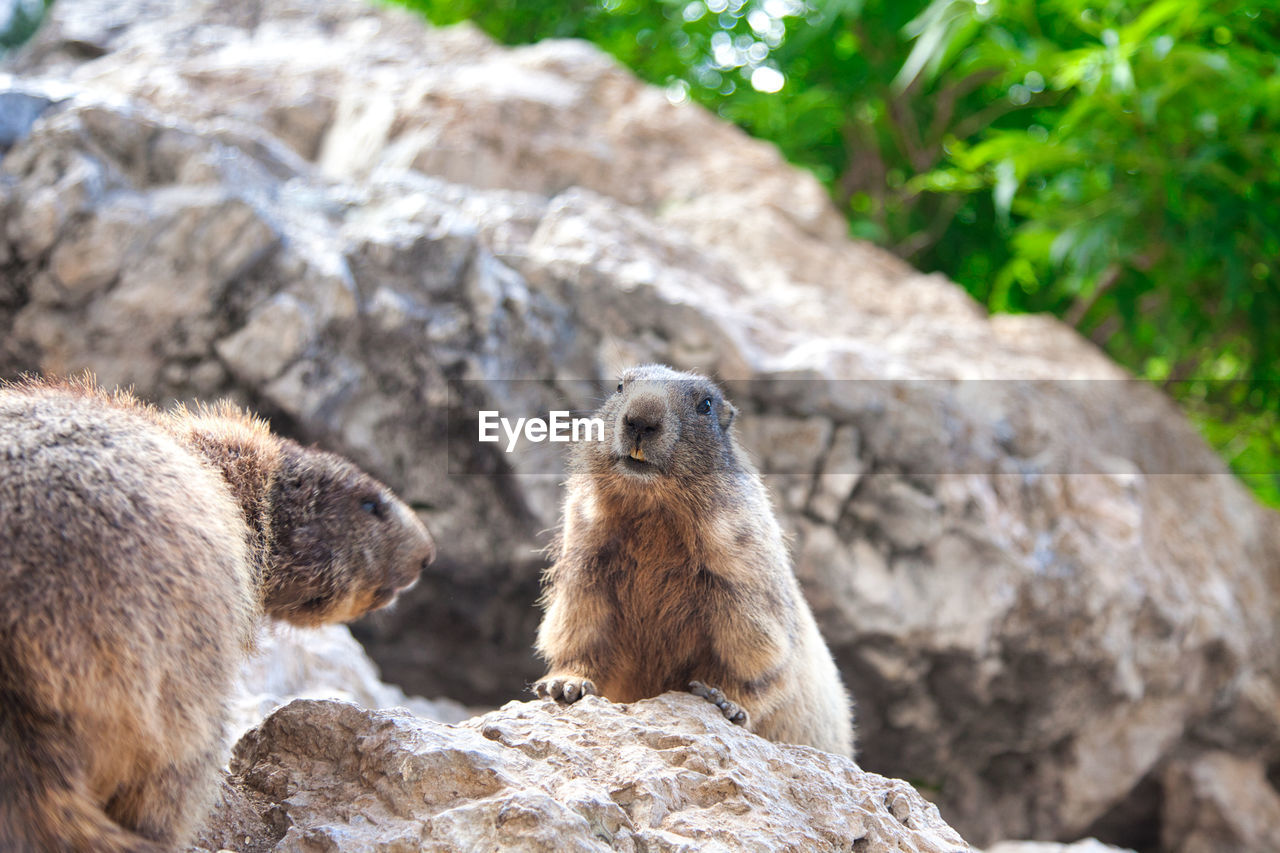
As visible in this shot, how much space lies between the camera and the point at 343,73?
7.17 metres

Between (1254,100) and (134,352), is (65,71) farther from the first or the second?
(1254,100)

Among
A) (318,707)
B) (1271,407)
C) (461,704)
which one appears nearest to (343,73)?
(461,704)

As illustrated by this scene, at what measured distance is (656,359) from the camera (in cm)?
508

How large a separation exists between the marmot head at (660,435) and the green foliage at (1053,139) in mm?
3842

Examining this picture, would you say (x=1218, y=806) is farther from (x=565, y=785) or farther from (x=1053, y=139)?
(x=565, y=785)

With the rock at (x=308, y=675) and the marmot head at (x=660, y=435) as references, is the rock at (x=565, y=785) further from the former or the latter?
the rock at (x=308, y=675)

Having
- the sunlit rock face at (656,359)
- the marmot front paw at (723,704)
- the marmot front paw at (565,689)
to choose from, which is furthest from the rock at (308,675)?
the marmot front paw at (723,704)

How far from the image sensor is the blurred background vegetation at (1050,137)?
20.0 feet

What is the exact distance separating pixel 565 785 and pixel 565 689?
1.98ft

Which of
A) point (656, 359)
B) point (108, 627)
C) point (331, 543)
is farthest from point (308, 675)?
point (108, 627)

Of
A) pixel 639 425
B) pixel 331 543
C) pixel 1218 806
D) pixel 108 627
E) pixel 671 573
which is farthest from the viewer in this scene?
pixel 1218 806

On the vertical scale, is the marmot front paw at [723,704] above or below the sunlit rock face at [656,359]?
above

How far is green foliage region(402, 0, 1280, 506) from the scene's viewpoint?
6.09 meters

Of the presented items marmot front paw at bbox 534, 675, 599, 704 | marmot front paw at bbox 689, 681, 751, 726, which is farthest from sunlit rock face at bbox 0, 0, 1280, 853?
marmot front paw at bbox 689, 681, 751, 726
